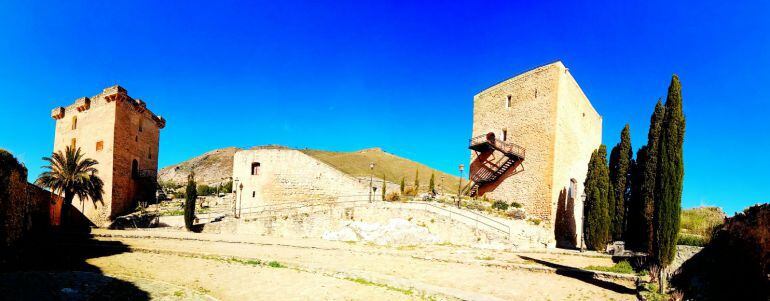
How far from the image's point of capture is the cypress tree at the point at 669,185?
34.2 ft

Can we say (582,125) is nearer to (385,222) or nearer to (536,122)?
(536,122)

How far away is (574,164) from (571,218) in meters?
3.62

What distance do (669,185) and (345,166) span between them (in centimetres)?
5723

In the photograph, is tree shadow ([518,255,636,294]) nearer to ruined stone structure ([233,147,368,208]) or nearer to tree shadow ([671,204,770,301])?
tree shadow ([671,204,770,301])

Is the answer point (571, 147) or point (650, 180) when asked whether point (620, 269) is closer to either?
point (650, 180)

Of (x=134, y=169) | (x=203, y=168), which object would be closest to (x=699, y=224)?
(x=134, y=169)

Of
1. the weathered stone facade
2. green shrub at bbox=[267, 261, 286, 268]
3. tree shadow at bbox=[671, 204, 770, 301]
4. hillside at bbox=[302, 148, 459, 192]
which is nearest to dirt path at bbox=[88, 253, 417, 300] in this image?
green shrub at bbox=[267, 261, 286, 268]

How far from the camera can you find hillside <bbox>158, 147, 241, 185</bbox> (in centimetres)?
6321

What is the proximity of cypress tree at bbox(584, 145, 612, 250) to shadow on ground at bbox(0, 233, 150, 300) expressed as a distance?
17128 mm

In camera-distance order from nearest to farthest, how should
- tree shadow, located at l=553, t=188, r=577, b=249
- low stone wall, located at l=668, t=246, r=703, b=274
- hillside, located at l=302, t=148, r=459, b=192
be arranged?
low stone wall, located at l=668, t=246, r=703, b=274, tree shadow, located at l=553, t=188, r=577, b=249, hillside, located at l=302, t=148, r=459, b=192

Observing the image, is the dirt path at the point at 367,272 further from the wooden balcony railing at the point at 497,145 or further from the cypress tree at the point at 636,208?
the wooden balcony railing at the point at 497,145

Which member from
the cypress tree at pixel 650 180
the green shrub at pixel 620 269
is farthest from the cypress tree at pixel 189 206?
the cypress tree at pixel 650 180

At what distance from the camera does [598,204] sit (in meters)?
18.7

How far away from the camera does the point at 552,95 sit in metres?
23.1
